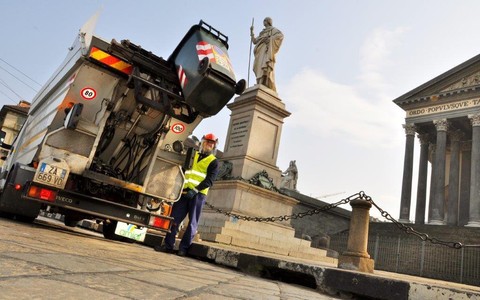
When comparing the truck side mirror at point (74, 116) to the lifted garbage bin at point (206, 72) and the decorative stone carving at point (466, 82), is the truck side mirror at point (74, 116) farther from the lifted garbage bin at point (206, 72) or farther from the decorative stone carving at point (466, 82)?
the decorative stone carving at point (466, 82)

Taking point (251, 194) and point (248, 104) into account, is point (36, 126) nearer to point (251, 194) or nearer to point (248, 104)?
point (251, 194)

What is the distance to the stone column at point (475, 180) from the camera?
2689 centimetres

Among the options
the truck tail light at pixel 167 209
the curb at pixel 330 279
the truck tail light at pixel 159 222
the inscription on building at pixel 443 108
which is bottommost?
the curb at pixel 330 279

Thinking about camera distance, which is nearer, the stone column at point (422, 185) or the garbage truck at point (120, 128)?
the garbage truck at point (120, 128)

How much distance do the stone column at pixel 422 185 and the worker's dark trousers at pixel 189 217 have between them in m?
30.0

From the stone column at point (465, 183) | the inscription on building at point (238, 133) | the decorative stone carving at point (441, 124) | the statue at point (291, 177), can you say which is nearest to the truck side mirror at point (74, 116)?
the inscription on building at point (238, 133)

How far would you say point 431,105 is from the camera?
3225 cm

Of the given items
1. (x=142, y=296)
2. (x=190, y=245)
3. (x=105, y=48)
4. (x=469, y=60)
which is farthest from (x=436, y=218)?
(x=142, y=296)

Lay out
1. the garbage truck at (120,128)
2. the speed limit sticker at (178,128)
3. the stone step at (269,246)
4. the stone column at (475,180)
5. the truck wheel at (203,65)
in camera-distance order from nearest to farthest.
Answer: the truck wheel at (203,65) < the garbage truck at (120,128) < the speed limit sticker at (178,128) < the stone step at (269,246) < the stone column at (475,180)

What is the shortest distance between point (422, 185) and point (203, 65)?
3245 centimetres

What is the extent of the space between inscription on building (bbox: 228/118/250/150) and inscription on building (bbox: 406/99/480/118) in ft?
83.2

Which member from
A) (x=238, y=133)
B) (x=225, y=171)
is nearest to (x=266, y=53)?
(x=238, y=133)

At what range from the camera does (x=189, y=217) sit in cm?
606

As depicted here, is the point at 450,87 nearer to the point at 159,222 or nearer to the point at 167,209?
the point at 167,209
